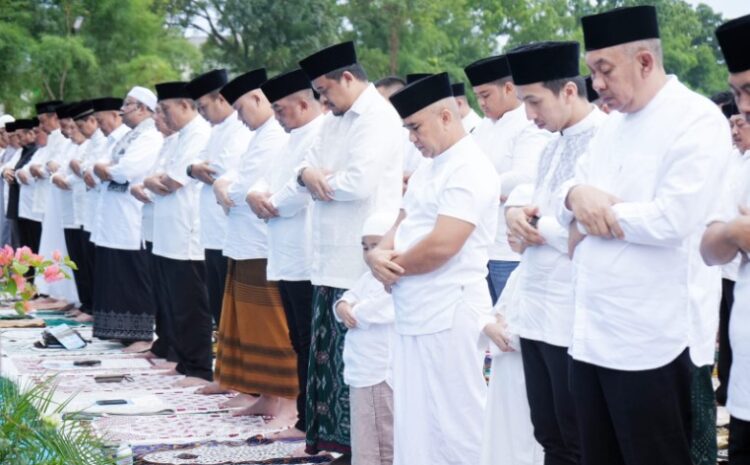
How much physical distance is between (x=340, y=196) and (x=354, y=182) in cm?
11

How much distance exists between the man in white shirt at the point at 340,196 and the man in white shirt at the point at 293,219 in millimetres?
389

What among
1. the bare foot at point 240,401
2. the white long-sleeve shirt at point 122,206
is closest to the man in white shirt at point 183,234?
the bare foot at point 240,401

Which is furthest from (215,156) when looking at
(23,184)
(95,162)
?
(23,184)

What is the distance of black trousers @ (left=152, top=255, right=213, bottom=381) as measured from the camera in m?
7.73

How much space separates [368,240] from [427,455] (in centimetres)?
93

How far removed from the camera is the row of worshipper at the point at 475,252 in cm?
329

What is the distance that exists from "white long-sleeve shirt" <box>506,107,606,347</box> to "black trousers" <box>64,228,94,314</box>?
7.31 metres

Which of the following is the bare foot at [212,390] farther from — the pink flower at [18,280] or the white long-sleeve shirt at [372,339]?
the pink flower at [18,280]

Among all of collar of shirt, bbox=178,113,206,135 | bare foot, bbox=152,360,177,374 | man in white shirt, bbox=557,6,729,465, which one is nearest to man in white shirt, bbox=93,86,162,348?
bare foot, bbox=152,360,177,374

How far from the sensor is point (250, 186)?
6.52m

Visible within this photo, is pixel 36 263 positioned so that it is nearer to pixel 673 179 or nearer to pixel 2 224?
pixel 673 179

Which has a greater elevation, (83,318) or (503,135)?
(503,135)

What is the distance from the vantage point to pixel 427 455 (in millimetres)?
4395

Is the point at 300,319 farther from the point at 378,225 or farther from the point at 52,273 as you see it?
the point at 52,273
